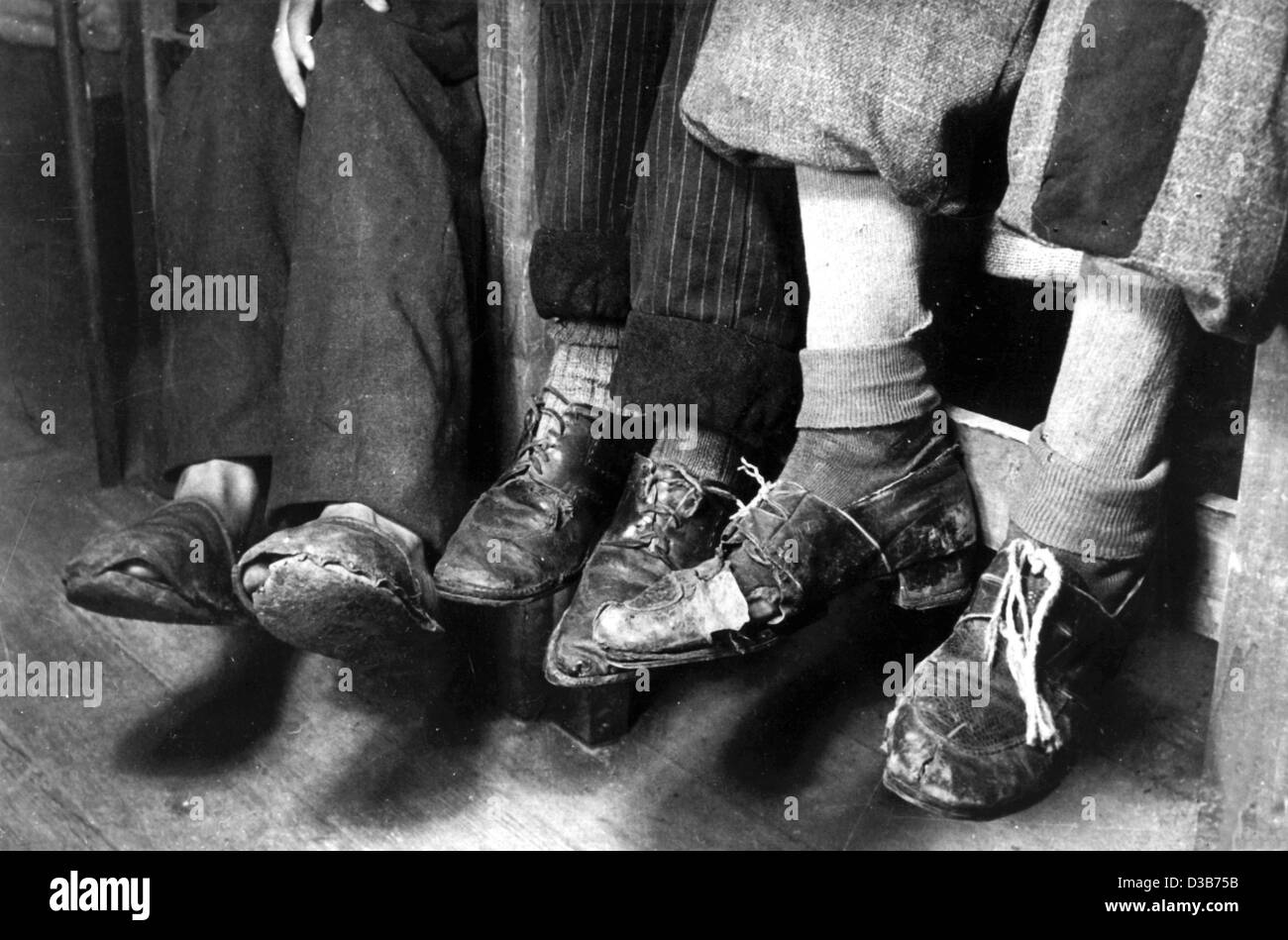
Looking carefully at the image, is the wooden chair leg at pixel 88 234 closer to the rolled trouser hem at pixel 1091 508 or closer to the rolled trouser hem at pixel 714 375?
the rolled trouser hem at pixel 714 375

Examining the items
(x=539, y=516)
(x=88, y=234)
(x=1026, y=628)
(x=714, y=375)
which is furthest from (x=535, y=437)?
(x=88, y=234)

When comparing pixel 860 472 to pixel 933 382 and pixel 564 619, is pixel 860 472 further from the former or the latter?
pixel 564 619

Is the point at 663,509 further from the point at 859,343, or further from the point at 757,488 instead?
the point at 859,343

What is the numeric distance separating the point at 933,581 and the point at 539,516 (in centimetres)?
30

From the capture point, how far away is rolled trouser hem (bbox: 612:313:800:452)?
0.88 meters

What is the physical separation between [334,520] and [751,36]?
0.46 m

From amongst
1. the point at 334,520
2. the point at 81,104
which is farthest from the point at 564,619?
the point at 81,104

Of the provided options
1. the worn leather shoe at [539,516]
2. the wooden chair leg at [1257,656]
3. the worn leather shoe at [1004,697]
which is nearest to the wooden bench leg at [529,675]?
the worn leather shoe at [539,516]

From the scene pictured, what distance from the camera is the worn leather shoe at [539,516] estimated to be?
92 centimetres

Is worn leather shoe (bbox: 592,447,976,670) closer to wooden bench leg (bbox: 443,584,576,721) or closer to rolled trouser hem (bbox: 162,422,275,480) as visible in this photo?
wooden bench leg (bbox: 443,584,576,721)

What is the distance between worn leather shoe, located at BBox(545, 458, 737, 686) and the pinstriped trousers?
2.0 inches

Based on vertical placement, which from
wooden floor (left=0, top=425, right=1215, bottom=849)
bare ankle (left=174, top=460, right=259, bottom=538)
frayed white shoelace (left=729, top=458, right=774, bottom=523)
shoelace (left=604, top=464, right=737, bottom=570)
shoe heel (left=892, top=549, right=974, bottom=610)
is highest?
frayed white shoelace (left=729, top=458, right=774, bottom=523)

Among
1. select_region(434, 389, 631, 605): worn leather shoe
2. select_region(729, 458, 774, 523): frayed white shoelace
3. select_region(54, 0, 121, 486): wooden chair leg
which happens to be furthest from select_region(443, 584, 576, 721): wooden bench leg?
select_region(54, 0, 121, 486): wooden chair leg

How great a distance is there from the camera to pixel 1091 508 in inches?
29.9
